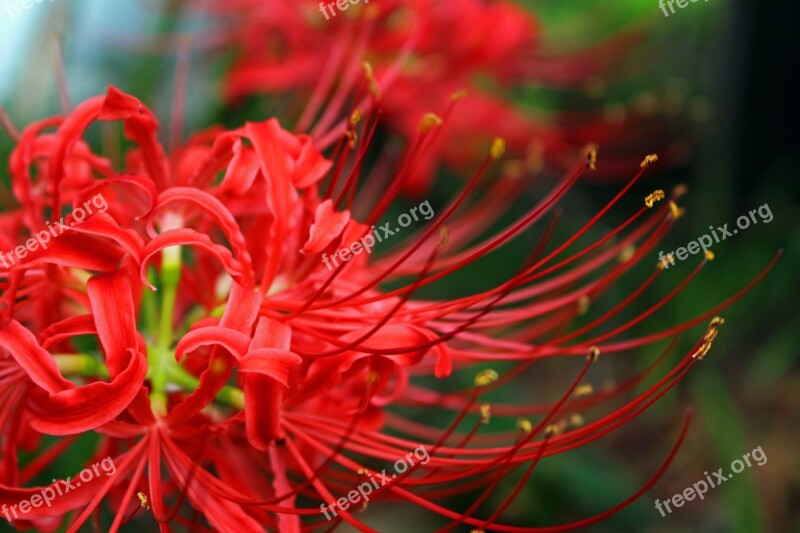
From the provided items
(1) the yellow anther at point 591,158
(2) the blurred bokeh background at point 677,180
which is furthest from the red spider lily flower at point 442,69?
(1) the yellow anther at point 591,158

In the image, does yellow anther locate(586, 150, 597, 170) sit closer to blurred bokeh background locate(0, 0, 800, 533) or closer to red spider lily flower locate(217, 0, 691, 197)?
red spider lily flower locate(217, 0, 691, 197)

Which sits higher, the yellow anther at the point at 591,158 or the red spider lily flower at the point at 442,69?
the red spider lily flower at the point at 442,69

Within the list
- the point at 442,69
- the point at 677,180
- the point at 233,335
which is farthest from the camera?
the point at 677,180

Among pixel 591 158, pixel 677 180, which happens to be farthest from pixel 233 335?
pixel 677 180

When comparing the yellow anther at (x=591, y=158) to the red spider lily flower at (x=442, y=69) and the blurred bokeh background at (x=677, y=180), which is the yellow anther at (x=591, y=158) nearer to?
the red spider lily flower at (x=442, y=69)

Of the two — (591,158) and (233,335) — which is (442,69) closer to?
(591,158)

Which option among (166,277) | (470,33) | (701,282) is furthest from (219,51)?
(701,282)
